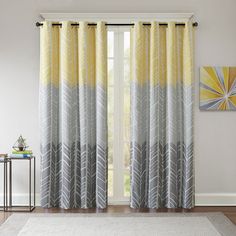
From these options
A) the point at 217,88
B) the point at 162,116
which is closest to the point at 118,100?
the point at 162,116

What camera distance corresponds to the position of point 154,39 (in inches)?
220

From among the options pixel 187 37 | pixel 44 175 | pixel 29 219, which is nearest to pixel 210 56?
pixel 187 37

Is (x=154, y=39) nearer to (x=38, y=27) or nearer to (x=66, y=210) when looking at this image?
(x=38, y=27)

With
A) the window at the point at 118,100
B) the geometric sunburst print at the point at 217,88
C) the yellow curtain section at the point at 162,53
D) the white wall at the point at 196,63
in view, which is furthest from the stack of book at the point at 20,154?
the geometric sunburst print at the point at 217,88

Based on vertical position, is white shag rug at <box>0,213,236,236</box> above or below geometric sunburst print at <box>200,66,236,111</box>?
below

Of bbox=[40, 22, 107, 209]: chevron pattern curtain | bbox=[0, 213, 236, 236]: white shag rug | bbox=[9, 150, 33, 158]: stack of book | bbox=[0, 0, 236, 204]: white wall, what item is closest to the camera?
bbox=[0, 213, 236, 236]: white shag rug

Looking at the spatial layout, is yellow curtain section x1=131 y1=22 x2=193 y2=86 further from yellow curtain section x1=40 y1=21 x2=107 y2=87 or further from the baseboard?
the baseboard

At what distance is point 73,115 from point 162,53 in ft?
4.29

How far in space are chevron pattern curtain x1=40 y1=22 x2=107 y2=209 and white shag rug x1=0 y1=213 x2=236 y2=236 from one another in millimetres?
447

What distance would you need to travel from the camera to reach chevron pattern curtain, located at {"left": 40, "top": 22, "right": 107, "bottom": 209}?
5555 millimetres

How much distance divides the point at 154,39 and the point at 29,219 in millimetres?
2518

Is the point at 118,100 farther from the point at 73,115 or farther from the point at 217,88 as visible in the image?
the point at 217,88

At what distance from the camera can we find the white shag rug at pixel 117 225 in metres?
4.47

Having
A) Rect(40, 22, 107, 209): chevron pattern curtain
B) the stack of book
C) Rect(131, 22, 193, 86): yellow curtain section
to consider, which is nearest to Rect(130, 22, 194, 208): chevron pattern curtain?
Rect(131, 22, 193, 86): yellow curtain section
